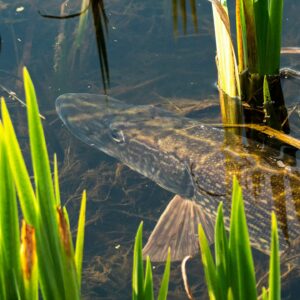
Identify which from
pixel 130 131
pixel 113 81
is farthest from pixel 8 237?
pixel 113 81

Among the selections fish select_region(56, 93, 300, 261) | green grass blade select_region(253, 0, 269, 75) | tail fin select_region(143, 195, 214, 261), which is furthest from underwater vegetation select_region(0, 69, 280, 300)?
green grass blade select_region(253, 0, 269, 75)

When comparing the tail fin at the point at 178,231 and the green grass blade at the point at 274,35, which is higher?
the green grass blade at the point at 274,35

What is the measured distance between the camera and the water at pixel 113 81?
370 centimetres

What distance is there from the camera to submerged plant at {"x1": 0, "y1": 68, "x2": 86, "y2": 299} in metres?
1.60

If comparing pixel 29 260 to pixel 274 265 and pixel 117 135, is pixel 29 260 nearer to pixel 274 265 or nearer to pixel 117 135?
pixel 274 265

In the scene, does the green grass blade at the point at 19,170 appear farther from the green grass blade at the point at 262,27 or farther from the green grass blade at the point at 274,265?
the green grass blade at the point at 262,27

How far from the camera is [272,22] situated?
3586 millimetres

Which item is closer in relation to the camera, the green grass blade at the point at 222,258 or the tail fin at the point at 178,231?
the green grass blade at the point at 222,258

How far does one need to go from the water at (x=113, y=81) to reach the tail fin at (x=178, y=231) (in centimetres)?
10

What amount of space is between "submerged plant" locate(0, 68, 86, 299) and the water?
175 centimetres

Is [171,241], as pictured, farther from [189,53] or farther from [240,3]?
[189,53]

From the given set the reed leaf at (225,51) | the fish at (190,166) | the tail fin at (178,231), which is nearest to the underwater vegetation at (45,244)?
the fish at (190,166)

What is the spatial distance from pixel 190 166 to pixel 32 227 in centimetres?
223

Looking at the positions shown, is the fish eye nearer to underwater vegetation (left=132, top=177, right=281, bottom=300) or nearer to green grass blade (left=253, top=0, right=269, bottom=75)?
green grass blade (left=253, top=0, right=269, bottom=75)
